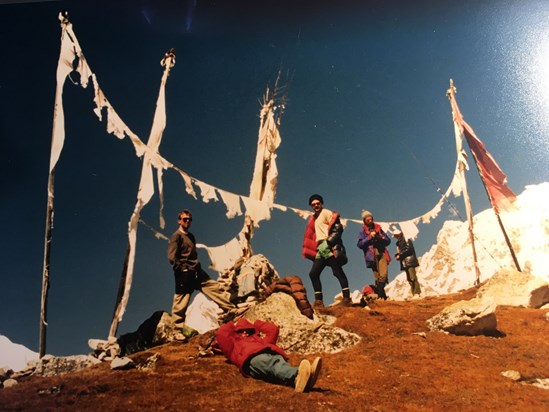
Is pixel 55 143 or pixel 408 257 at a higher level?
pixel 55 143

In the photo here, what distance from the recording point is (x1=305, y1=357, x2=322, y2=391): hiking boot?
320 cm

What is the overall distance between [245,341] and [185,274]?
154 cm

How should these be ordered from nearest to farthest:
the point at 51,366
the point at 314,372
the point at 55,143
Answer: the point at 314,372 → the point at 51,366 → the point at 55,143

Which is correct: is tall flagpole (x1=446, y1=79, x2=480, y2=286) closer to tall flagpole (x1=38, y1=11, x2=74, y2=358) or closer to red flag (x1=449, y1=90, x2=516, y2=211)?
red flag (x1=449, y1=90, x2=516, y2=211)

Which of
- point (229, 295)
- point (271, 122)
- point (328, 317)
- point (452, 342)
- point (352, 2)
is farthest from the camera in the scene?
point (271, 122)

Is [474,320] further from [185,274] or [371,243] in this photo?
[185,274]

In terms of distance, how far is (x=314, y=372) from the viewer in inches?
126

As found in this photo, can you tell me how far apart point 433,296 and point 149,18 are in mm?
5761

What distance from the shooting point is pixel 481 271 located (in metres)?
5.50

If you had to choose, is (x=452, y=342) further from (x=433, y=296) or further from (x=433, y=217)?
(x=433, y=217)

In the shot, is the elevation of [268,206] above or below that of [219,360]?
above

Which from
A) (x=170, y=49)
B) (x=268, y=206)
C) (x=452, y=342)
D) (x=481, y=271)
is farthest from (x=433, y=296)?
(x=170, y=49)

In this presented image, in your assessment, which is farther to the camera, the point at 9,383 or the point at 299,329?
the point at 299,329

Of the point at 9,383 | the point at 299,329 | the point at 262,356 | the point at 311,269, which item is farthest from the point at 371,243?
the point at 9,383
